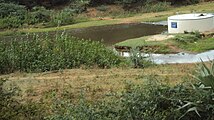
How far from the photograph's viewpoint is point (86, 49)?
13.1 m

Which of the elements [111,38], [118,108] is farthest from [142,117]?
[111,38]

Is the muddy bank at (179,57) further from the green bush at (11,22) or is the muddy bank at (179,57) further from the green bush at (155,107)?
the green bush at (11,22)

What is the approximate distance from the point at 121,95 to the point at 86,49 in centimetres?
719

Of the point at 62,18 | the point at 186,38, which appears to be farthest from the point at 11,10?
the point at 186,38

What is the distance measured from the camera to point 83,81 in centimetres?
952

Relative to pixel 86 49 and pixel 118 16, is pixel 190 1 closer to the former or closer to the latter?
pixel 118 16

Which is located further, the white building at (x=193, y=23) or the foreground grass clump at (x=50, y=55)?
the white building at (x=193, y=23)

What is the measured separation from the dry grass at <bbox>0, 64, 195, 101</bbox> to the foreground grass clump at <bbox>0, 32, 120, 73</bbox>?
1.87 ft

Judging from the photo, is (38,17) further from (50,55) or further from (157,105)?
(157,105)

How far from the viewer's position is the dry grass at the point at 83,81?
797 cm

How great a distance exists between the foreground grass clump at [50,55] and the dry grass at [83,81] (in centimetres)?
57

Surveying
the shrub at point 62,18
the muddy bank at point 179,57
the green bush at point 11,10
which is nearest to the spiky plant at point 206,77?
the muddy bank at point 179,57

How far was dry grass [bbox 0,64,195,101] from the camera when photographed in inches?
314

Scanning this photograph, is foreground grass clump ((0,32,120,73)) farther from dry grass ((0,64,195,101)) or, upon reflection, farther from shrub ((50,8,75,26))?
shrub ((50,8,75,26))
